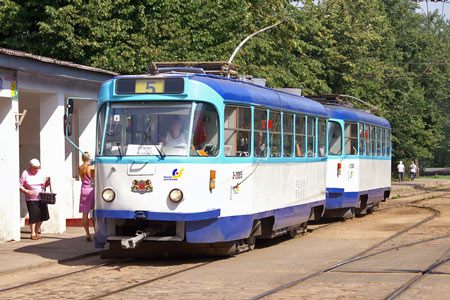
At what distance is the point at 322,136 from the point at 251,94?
5.01 meters

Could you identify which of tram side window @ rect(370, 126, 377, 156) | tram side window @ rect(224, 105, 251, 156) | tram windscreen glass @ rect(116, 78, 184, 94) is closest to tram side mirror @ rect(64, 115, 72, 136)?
tram windscreen glass @ rect(116, 78, 184, 94)

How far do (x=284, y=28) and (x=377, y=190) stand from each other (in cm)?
1406

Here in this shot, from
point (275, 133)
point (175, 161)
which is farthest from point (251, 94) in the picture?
point (175, 161)

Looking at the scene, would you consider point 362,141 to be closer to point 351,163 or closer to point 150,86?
point 351,163

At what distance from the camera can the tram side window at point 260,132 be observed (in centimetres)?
1409

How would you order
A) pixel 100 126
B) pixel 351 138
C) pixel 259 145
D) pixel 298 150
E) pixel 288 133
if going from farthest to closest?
pixel 351 138 → pixel 298 150 → pixel 288 133 → pixel 259 145 → pixel 100 126

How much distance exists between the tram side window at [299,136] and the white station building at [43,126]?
4.53m

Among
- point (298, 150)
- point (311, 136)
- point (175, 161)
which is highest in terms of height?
point (311, 136)

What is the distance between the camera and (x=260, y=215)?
14250 mm

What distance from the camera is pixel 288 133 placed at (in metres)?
15.8

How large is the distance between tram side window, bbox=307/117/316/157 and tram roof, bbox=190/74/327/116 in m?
0.25

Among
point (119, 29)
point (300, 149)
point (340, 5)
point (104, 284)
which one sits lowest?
point (104, 284)

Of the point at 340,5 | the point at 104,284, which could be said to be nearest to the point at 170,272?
the point at 104,284

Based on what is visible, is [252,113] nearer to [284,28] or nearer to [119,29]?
[119,29]
